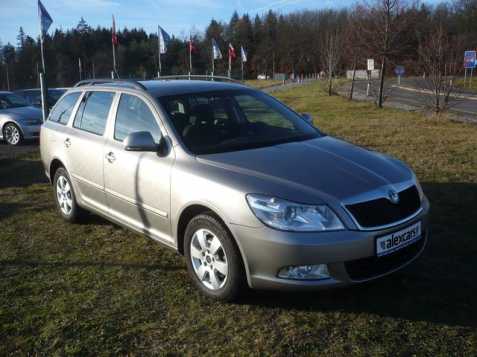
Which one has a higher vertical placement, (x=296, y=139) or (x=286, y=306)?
(x=296, y=139)

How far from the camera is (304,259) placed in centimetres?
328

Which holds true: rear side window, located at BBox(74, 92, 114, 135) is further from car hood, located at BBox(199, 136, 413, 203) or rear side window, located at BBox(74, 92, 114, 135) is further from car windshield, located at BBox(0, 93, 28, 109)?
car windshield, located at BBox(0, 93, 28, 109)

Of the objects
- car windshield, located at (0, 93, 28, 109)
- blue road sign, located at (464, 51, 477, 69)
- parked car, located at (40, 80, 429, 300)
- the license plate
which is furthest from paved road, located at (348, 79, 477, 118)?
the license plate

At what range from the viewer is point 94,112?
5.36 meters

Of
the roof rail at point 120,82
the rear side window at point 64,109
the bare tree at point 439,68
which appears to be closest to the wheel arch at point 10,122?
the rear side window at point 64,109

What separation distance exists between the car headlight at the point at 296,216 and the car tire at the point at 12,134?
12.1m

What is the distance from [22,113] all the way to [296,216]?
12.5m

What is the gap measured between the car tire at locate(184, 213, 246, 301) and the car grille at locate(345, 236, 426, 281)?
796 mm

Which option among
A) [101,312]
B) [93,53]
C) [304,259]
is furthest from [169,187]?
[93,53]

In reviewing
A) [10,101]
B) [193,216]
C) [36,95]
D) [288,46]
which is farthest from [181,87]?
[288,46]

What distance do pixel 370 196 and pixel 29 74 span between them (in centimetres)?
6883

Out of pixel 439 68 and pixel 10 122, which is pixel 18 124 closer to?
pixel 10 122

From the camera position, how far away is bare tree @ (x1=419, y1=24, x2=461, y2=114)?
16.2 m

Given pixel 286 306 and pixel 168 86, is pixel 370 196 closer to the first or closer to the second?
pixel 286 306
